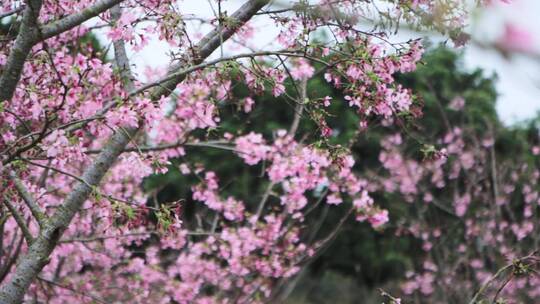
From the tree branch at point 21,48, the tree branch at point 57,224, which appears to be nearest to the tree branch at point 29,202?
the tree branch at point 57,224

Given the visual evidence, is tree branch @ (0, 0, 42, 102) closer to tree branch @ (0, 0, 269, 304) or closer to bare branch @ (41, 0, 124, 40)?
bare branch @ (41, 0, 124, 40)

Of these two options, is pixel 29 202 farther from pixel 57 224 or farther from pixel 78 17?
pixel 78 17

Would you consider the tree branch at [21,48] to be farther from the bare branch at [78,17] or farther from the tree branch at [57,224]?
the tree branch at [57,224]

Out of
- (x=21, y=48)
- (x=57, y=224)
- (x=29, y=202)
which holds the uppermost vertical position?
(x=21, y=48)

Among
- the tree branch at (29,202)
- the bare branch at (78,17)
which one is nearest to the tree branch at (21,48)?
the bare branch at (78,17)

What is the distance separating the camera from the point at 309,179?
5906 millimetres

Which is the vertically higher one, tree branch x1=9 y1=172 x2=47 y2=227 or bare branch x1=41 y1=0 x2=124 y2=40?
bare branch x1=41 y1=0 x2=124 y2=40

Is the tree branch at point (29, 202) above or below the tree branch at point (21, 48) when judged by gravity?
below

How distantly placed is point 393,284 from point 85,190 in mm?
14576

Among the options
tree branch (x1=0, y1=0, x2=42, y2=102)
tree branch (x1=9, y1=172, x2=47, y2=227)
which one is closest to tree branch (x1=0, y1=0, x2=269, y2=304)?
tree branch (x1=9, y1=172, x2=47, y2=227)

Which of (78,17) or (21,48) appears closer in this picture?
(78,17)

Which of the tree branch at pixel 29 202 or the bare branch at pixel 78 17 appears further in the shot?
the tree branch at pixel 29 202

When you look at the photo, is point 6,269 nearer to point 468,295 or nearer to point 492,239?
point 468,295

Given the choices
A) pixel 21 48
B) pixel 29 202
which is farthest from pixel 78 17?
pixel 29 202
